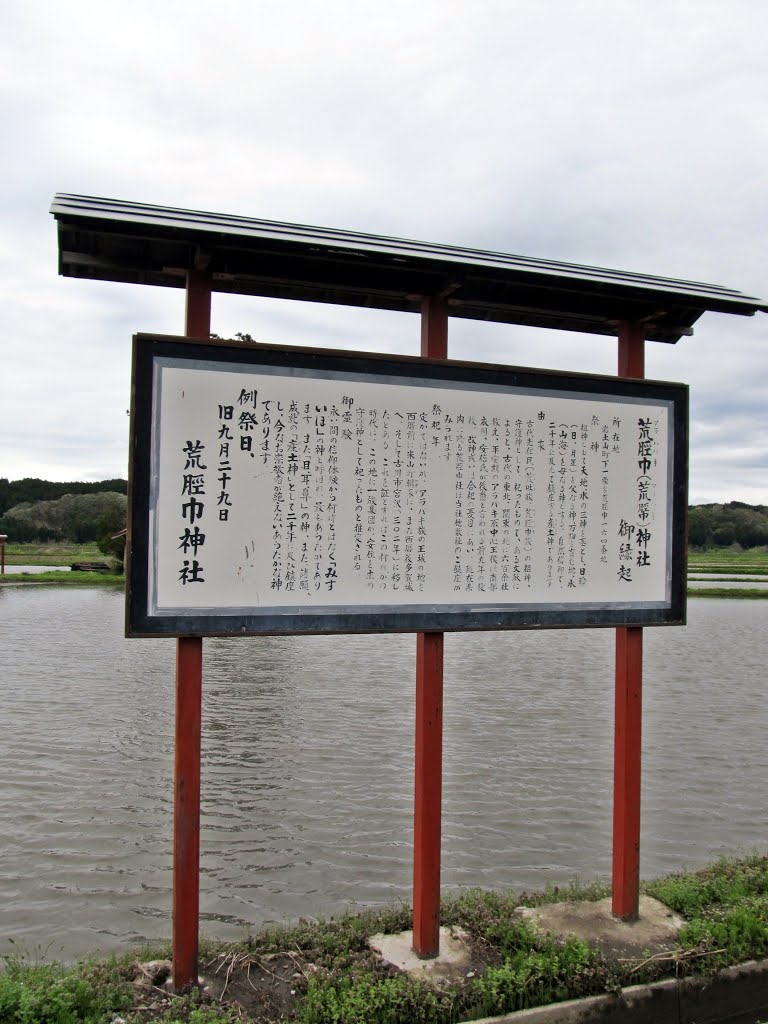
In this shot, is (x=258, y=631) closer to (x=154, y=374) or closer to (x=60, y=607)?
(x=154, y=374)

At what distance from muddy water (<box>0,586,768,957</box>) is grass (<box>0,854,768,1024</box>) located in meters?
1.53

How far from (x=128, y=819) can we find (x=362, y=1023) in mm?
4785

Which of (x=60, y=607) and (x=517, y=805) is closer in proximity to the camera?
(x=517, y=805)

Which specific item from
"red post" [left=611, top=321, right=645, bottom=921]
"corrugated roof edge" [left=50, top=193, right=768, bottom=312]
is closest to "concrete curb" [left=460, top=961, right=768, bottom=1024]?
"red post" [left=611, top=321, right=645, bottom=921]

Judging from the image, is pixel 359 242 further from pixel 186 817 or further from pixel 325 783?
pixel 325 783

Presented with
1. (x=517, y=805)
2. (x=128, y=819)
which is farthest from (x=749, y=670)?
(x=128, y=819)

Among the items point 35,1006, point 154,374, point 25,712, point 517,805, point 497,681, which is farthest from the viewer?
point 497,681

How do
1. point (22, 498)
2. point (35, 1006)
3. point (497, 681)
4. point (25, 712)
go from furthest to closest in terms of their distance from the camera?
point (22, 498) → point (497, 681) → point (25, 712) → point (35, 1006)

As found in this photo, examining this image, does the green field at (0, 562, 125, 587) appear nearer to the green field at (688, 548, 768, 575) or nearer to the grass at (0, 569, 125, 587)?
the grass at (0, 569, 125, 587)

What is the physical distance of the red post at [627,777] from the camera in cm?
464

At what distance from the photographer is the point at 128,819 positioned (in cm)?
766

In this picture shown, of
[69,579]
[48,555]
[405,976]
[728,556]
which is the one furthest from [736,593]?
[48,555]

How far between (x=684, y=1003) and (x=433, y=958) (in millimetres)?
1254

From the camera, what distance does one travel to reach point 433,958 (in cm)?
414
